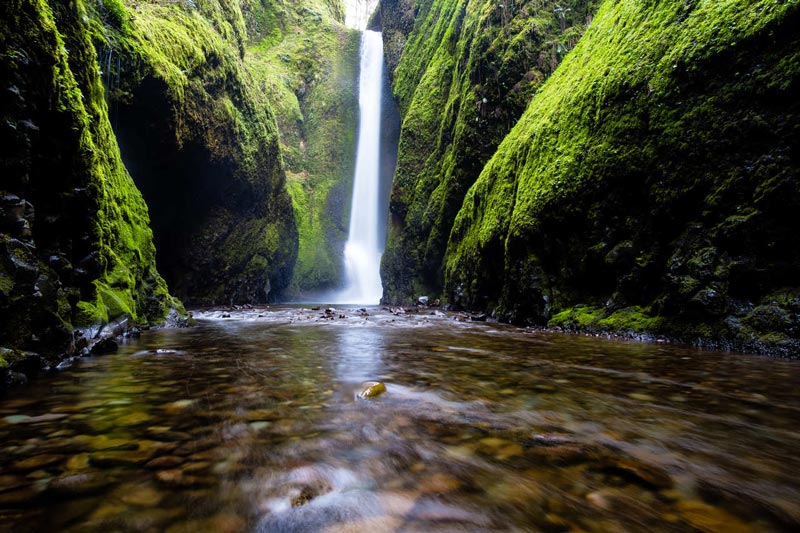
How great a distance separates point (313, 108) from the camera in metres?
36.4

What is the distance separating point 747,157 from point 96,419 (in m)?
6.70

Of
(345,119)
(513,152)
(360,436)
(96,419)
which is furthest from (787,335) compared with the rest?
(345,119)

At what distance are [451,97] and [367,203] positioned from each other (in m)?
17.3

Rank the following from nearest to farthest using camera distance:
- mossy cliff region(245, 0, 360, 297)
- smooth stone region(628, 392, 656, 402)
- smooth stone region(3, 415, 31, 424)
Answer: smooth stone region(3, 415, 31, 424) → smooth stone region(628, 392, 656, 402) → mossy cliff region(245, 0, 360, 297)

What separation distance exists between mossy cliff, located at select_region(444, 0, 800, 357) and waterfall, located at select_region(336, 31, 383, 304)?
2233 cm

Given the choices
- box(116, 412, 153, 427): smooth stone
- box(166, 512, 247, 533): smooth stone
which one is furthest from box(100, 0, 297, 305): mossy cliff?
box(166, 512, 247, 533): smooth stone

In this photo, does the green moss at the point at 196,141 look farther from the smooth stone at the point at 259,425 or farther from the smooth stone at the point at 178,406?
the smooth stone at the point at 259,425

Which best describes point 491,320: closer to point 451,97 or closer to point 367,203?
point 451,97

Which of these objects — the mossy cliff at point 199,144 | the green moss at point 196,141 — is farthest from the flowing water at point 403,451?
the mossy cliff at point 199,144

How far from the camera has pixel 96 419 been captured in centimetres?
202

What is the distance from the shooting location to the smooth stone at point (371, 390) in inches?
103

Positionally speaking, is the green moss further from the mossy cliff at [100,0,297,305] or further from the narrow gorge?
the narrow gorge

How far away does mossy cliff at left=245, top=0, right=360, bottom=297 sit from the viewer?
3231cm

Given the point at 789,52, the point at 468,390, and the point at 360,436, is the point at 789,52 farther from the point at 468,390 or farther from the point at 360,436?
the point at 360,436
